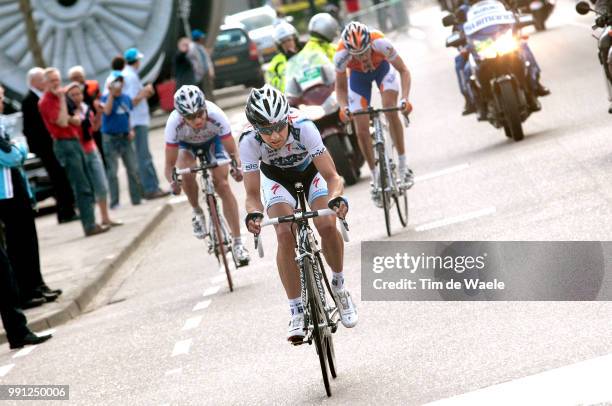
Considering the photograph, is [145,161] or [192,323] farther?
[145,161]

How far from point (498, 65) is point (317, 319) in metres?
9.81

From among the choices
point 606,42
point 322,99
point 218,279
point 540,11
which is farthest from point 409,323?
point 540,11

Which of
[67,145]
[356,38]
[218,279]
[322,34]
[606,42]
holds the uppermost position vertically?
[356,38]

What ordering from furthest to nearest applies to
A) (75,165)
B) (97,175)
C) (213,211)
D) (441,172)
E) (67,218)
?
(67,218) → (97,175) → (75,165) → (441,172) → (213,211)

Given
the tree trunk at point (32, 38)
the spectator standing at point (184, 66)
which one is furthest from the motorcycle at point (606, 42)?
the spectator standing at point (184, 66)

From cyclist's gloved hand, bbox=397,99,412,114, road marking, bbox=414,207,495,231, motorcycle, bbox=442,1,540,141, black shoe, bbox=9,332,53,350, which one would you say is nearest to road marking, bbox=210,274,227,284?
road marking, bbox=414,207,495,231

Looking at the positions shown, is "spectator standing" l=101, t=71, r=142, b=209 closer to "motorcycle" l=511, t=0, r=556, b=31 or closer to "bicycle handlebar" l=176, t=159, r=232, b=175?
"bicycle handlebar" l=176, t=159, r=232, b=175

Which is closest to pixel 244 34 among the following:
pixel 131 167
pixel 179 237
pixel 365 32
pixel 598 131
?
pixel 131 167

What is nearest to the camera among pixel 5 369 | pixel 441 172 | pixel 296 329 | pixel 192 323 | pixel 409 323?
pixel 296 329

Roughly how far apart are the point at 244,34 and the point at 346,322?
99.7 ft

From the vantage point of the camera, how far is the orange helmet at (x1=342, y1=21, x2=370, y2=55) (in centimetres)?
1430

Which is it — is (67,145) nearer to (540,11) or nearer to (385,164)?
(385,164)

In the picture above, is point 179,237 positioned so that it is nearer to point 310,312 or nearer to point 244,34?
point 310,312

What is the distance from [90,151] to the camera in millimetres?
20750
